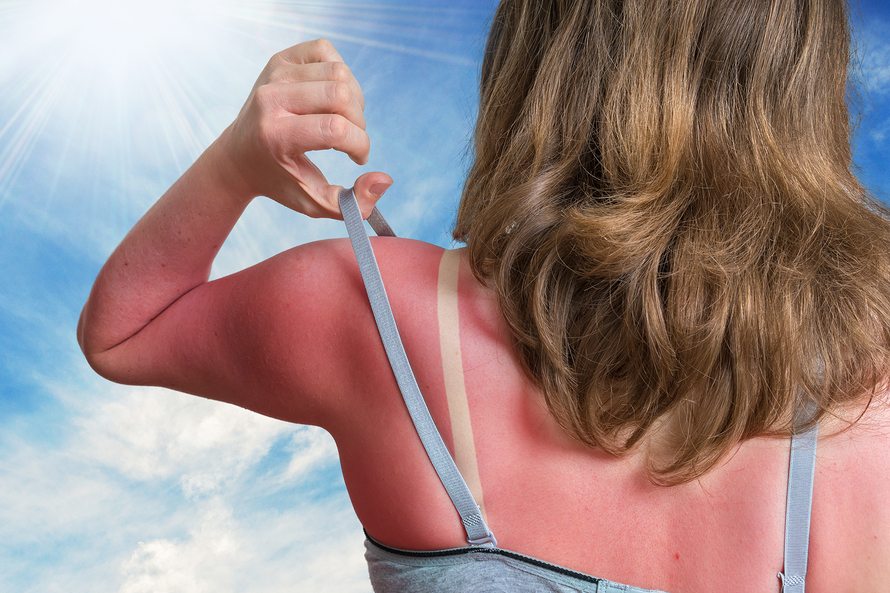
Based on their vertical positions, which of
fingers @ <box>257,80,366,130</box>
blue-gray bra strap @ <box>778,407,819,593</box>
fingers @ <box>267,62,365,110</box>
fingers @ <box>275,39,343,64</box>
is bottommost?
blue-gray bra strap @ <box>778,407,819,593</box>

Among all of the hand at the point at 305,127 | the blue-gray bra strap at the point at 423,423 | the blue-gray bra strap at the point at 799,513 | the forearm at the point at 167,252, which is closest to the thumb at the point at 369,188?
the hand at the point at 305,127

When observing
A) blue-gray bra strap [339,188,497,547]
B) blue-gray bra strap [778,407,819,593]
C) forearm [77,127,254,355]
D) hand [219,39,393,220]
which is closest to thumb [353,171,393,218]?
hand [219,39,393,220]

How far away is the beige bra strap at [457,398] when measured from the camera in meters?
1.02

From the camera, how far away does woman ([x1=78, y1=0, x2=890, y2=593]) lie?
39.5 inches

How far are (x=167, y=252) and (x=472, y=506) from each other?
633 millimetres

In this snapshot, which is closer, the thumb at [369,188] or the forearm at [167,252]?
the thumb at [369,188]

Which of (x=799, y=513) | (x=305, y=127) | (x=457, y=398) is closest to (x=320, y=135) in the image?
(x=305, y=127)

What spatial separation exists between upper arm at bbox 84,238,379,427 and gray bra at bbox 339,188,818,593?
0.04 meters

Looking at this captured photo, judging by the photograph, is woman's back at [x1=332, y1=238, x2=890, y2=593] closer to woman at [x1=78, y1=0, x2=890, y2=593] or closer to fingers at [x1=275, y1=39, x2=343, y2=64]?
woman at [x1=78, y1=0, x2=890, y2=593]

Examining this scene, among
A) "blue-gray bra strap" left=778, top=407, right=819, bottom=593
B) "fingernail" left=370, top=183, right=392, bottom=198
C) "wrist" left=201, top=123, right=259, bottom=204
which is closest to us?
"blue-gray bra strap" left=778, top=407, right=819, bottom=593

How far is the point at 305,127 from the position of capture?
3.47 feet

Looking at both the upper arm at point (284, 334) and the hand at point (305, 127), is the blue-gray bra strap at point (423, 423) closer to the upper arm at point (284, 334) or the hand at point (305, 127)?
the upper arm at point (284, 334)

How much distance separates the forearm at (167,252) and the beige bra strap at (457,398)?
0.39 metres

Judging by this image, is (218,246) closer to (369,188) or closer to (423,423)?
(369,188)
